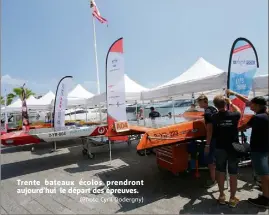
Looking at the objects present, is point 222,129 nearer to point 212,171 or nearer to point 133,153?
point 212,171

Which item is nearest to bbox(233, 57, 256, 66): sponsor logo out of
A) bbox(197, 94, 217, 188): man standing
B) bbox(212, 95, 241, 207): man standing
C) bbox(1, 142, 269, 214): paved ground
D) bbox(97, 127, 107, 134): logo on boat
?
bbox(197, 94, 217, 188): man standing

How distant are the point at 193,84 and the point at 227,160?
99.9 inches

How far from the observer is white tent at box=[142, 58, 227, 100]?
456 centimetres

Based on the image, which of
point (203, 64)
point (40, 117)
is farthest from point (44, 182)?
point (40, 117)

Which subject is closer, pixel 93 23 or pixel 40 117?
pixel 93 23

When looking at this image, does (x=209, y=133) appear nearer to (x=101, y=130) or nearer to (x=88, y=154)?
(x=101, y=130)

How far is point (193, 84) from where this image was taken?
514 centimetres

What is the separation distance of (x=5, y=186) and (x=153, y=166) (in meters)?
3.36

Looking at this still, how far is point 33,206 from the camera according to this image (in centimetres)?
342

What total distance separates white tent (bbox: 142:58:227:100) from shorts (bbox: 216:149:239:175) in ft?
6.27

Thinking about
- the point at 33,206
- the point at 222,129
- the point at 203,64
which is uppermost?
the point at 203,64

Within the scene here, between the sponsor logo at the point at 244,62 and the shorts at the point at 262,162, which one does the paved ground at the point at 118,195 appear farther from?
the sponsor logo at the point at 244,62

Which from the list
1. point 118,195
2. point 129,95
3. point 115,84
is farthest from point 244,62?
point 129,95

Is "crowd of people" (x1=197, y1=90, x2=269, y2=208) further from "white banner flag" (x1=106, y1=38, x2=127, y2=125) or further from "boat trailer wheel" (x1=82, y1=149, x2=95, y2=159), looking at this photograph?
"boat trailer wheel" (x1=82, y1=149, x2=95, y2=159)
